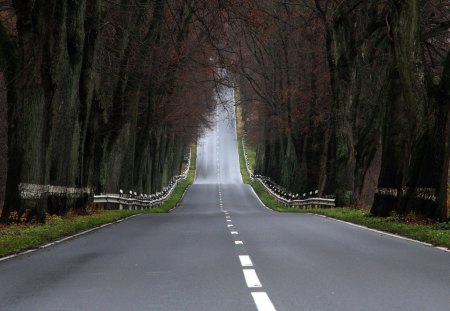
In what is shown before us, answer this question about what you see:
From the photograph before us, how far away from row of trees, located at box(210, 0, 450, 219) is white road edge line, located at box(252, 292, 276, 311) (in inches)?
473

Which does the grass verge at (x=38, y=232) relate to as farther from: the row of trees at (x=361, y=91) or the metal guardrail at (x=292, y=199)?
the metal guardrail at (x=292, y=199)

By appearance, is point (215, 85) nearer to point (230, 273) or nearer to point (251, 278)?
point (230, 273)

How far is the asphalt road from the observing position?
7.38 metres

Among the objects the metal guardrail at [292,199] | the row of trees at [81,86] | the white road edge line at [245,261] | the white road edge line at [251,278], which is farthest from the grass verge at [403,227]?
the row of trees at [81,86]

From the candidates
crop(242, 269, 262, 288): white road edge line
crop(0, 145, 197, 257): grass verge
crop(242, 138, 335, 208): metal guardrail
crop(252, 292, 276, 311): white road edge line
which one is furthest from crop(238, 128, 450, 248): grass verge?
crop(0, 145, 197, 257): grass verge

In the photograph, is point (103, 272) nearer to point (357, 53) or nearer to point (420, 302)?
point (420, 302)

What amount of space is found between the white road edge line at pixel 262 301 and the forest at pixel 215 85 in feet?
37.4

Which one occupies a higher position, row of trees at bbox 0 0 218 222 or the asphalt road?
row of trees at bbox 0 0 218 222

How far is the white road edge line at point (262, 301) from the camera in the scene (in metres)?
6.93

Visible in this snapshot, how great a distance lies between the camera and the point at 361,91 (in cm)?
3212

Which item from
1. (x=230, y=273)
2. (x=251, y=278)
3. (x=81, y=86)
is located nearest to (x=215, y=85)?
(x=81, y=86)

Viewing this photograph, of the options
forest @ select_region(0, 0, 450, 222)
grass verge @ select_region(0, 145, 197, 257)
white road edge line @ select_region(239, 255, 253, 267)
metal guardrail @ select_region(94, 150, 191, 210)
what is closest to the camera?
white road edge line @ select_region(239, 255, 253, 267)

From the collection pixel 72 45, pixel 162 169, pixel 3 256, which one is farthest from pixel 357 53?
pixel 162 169

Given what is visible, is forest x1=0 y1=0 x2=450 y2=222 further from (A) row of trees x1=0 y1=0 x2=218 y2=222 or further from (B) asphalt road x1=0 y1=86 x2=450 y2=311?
(B) asphalt road x1=0 y1=86 x2=450 y2=311
